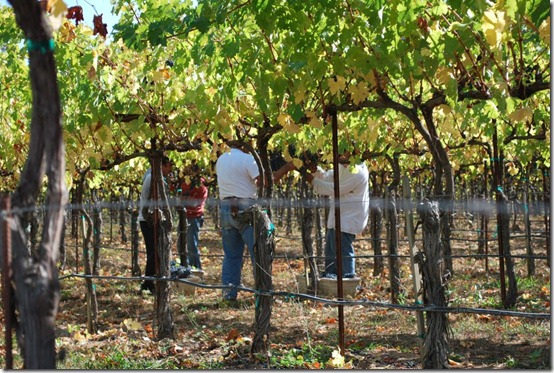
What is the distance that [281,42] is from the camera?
15.6ft

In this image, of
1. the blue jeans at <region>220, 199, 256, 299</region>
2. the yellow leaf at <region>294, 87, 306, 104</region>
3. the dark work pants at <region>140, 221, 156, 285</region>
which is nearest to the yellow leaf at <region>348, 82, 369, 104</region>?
the yellow leaf at <region>294, 87, 306, 104</region>

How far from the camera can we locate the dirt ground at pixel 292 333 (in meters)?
5.15

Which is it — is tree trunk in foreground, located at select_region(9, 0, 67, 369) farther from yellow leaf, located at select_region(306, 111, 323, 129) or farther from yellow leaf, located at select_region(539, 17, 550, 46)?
yellow leaf, located at select_region(306, 111, 323, 129)

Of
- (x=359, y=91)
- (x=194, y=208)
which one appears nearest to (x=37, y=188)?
(x=359, y=91)

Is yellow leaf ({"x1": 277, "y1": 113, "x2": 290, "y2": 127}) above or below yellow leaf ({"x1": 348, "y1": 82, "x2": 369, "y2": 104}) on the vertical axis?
below

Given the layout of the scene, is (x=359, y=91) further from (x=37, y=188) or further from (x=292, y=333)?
(x=37, y=188)

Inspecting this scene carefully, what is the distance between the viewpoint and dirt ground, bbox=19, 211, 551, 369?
16.9 feet

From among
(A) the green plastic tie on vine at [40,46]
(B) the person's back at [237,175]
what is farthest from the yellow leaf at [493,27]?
(B) the person's back at [237,175]

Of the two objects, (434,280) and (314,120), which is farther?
(314,120)

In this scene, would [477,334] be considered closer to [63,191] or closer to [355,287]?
[355,287]

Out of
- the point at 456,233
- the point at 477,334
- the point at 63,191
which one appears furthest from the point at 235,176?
the point at 456,233

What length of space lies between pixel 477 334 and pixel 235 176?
296cm

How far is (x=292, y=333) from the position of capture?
6.36m

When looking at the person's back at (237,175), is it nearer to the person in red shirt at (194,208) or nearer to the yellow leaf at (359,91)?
the person in red shirt at (194,208)
